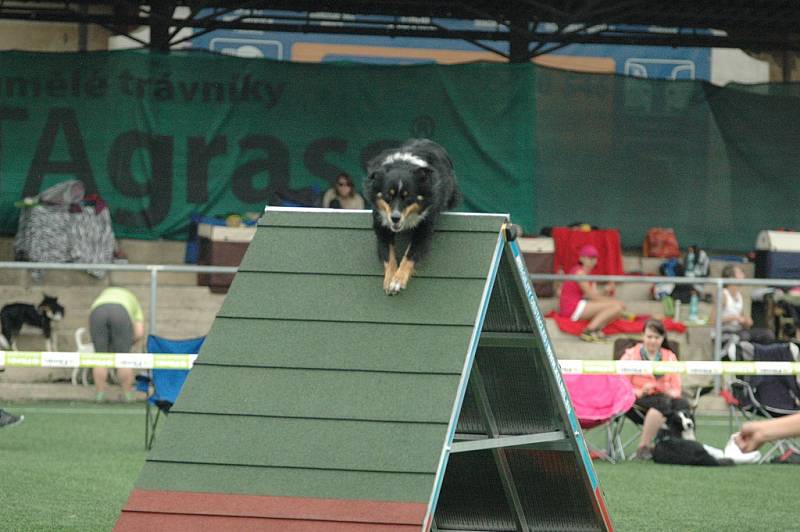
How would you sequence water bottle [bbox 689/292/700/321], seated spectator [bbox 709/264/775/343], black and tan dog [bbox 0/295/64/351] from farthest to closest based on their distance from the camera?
water bottle [bbox 689/292/700/321]
seated spectator [bbox 709/264/775/343]
black and tan dog [bbox 0/295/64/351]

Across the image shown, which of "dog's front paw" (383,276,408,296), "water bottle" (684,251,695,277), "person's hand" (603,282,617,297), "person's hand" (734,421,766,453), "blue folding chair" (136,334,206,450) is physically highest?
"dog's front paw" (383,276,408,296)

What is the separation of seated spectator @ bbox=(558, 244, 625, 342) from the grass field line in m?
4.41

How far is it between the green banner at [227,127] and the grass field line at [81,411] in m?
3.19

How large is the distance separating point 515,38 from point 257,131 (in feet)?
12.0

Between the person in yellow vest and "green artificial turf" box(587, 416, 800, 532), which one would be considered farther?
the person in yellow vest

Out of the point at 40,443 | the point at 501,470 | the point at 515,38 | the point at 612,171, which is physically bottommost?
the point at 40,443

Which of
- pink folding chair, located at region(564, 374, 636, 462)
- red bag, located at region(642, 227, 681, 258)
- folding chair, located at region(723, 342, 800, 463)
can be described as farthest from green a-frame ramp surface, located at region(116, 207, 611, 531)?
red bag, located at region(642, 227, 681, 258)

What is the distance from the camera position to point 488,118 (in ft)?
46.9

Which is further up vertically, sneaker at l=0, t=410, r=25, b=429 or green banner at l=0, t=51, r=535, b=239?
green banner at l=0, t=51, r=535, b=239

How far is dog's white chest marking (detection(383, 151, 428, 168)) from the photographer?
5.11 meters

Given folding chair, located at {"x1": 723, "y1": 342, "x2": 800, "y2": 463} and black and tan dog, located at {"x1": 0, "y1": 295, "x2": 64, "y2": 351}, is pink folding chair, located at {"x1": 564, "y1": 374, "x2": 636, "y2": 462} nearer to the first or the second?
folding chair, located at {"x1": 723, "y1": 342, "x2": 800, "y2": 463}

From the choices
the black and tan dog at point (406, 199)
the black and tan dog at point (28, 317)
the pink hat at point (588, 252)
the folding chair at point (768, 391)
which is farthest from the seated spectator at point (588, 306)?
the black and tan dog at point (406, 199)

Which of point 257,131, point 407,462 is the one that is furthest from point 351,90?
point 407,462

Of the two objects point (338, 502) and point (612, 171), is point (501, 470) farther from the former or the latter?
point (612, 171)
